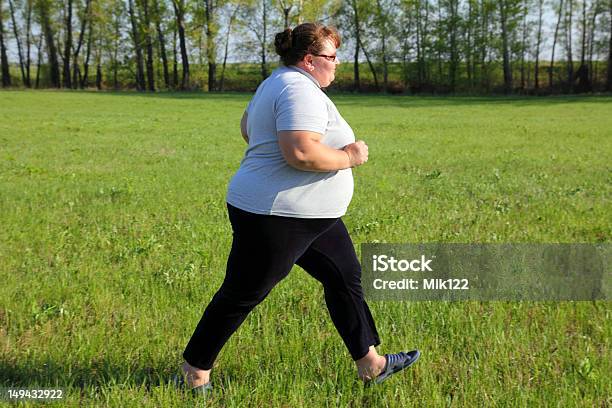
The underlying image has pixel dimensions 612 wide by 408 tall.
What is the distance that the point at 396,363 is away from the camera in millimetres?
3348

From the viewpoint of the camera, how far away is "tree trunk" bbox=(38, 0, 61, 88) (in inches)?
2297

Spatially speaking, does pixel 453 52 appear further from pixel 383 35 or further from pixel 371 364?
pixel 371 364

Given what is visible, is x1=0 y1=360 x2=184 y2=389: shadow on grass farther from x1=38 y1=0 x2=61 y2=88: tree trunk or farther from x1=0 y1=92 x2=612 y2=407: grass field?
x1=38 y1=0 x2=61 y2=88: tree trunk

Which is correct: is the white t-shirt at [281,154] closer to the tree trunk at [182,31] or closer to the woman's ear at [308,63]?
the woman's ear at [308,63]

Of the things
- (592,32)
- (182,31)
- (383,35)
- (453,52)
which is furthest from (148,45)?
(592,32)

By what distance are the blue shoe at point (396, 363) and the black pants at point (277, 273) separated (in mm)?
134

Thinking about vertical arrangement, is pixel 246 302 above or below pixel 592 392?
above

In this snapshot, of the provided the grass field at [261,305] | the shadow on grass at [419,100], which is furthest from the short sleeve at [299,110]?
the shadow on grass at [419,100]

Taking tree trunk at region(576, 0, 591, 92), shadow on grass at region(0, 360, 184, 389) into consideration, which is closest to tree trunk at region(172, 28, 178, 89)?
tree trunk at region(576, 0, 591, 92)

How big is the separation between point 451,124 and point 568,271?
2007cm

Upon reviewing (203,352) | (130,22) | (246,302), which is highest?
(130,22)

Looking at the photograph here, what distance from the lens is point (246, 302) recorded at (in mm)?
3059

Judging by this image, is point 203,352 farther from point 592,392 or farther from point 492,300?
point 492,300

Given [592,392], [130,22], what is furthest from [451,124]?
[130,22]
